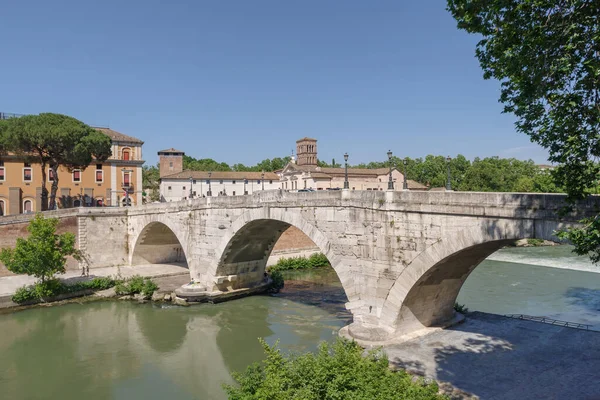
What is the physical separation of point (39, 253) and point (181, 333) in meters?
7.81

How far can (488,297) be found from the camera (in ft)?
66.8

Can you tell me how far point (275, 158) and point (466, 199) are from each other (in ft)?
251

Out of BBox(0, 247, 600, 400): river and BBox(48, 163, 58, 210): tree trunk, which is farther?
BBox(48, 163, 58, 210): tree trunk

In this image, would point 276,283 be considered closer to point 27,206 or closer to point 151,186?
point 27,206

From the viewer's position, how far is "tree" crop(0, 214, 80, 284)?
65.8 feet

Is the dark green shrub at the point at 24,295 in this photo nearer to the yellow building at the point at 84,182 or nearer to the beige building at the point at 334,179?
the yellow building at the point at 84,182

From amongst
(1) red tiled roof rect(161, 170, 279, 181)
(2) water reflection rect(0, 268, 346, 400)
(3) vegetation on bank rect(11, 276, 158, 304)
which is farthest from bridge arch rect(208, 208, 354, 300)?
(1) red tiled roof rect(161, 170, 279, 181)

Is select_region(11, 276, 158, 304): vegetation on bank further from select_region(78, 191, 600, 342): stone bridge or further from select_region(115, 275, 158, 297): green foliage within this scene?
select_region(78, 191, 600, 342): stone bridge

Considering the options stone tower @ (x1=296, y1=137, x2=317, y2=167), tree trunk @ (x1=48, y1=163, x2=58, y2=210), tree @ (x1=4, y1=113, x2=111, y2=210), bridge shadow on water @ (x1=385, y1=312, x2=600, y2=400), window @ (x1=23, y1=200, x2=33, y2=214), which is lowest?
bridge shadow on water @ (x1=385, y1=312, x2=600, y2=400)

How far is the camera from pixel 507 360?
36.9ft

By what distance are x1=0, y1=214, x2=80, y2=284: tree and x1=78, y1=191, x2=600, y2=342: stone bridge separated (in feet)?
21.7

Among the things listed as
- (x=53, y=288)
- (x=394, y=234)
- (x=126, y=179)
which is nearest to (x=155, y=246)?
(x=53, y=288)

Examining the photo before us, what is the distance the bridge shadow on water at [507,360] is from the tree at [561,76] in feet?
13.5

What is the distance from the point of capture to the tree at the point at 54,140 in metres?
29.3
